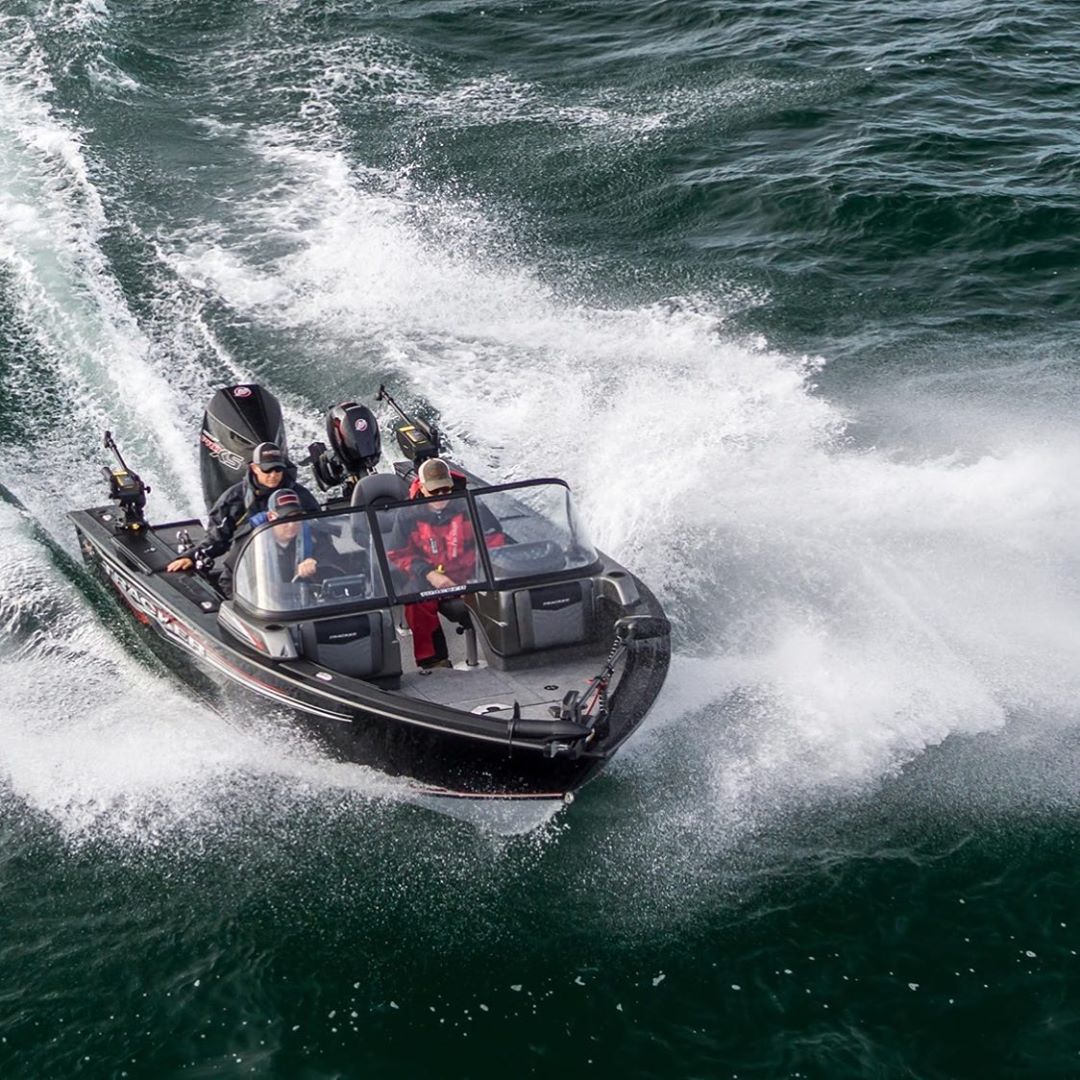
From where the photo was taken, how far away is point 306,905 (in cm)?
882

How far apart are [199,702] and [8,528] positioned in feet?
10.2

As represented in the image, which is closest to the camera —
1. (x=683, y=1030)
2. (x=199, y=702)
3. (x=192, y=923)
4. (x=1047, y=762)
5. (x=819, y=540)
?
(x=683, y=1030)

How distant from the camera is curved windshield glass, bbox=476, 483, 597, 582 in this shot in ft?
32.9

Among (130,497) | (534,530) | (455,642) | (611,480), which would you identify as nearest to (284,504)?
(455,642)

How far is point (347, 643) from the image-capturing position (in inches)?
376

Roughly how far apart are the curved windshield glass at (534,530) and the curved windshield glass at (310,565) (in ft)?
2.74

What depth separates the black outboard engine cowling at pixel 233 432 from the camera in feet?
39.1

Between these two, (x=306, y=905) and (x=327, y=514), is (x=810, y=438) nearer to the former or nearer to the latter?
(x=327, y=514)

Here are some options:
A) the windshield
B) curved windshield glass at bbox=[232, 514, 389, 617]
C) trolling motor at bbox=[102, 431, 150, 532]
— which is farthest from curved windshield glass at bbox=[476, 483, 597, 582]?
trolling motor at bbox=[102, 431, 150, 532]

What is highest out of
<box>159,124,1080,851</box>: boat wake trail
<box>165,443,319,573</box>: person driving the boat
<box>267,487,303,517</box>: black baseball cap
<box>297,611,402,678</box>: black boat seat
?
<box>267,487,303,517</box>: black baseball cap

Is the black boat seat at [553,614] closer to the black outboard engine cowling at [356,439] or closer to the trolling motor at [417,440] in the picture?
the trolling motor at [417,440]

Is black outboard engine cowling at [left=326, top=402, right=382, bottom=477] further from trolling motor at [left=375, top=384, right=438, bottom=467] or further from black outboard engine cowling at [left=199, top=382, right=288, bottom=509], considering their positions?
black outboard engine cowling at [left=199, top=382, right=288, bottom=509]

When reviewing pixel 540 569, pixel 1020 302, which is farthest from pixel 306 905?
pixel 1020 302

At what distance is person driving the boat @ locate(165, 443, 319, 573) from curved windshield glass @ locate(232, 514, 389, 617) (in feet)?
3.16
